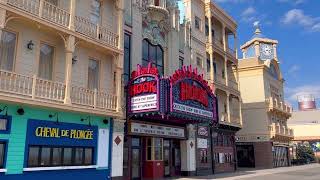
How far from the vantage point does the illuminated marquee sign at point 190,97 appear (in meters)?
21.5

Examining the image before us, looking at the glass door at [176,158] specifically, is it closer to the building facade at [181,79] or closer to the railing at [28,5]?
the building facade at [181,79]

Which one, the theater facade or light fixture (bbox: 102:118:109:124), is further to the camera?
the theater facade

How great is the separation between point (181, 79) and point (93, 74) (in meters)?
5.44

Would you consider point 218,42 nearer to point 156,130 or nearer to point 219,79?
point 219,79

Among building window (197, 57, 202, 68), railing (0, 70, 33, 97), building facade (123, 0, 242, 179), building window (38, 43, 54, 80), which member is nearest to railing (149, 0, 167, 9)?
building facade (123, 0, 242, 179)

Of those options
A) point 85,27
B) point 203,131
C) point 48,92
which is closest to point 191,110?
point 203,131

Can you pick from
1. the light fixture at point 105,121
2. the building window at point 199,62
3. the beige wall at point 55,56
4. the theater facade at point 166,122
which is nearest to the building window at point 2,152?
the beige wall at point 55,56

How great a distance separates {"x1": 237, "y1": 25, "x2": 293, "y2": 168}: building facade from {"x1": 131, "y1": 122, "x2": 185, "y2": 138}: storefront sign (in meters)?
19.9

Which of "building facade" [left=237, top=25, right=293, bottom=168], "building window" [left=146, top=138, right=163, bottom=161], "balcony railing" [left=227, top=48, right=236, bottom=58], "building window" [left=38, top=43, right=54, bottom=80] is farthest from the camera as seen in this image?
"building facade" [left=237, top=25, right=293, bottom=168]

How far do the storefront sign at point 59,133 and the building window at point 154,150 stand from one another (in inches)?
232

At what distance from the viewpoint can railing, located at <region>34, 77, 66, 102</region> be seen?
52.4 feet

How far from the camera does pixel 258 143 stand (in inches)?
1750

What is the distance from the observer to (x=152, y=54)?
1027 inches

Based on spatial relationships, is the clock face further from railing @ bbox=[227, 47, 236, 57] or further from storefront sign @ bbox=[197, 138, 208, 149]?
storefront sign @ bbox=[197, 138, 208, 149]
